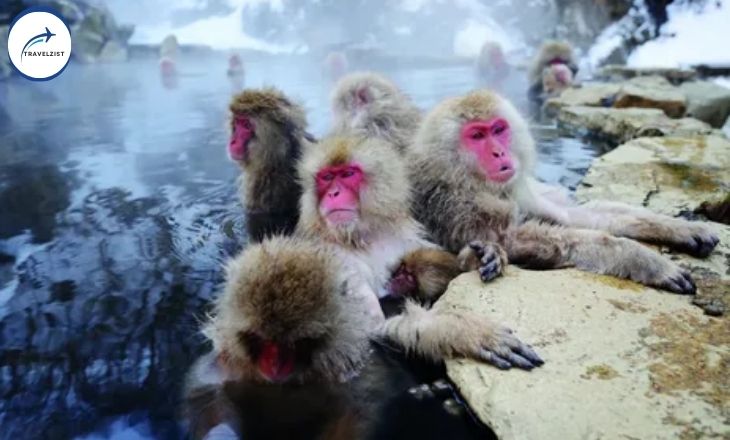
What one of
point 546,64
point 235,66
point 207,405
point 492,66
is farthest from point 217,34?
point 207,405

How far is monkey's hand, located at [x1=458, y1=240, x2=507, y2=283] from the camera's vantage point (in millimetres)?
2924

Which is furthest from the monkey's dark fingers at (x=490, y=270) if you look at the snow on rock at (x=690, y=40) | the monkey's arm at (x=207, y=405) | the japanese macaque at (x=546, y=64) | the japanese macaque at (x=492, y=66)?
the japanese macaque at (x=492, y=66)

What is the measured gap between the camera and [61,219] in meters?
4.58

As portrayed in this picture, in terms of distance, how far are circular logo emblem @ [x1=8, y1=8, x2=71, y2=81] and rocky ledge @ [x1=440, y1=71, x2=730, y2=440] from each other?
227 cm

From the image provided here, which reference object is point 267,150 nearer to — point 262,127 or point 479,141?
point 262,127

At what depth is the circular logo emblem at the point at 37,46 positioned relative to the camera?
3078 mm

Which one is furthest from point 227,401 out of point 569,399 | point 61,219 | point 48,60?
point 61,219

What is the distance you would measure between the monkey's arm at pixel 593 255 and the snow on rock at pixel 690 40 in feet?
29.6

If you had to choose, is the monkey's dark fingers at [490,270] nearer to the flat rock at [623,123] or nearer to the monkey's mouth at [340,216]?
the monkey's mouth at [340,216]

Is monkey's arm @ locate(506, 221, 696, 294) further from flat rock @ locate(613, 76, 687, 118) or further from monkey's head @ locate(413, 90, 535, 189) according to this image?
flat rock @ locate(613, 76, 687, 118)

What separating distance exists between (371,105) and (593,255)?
6.88ft

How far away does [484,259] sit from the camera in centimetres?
298

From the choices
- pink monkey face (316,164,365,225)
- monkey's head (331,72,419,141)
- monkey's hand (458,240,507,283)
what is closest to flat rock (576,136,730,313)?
monkey's hand (458,240,507,283)

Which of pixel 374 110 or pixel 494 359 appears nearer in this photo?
pixel 494 359
